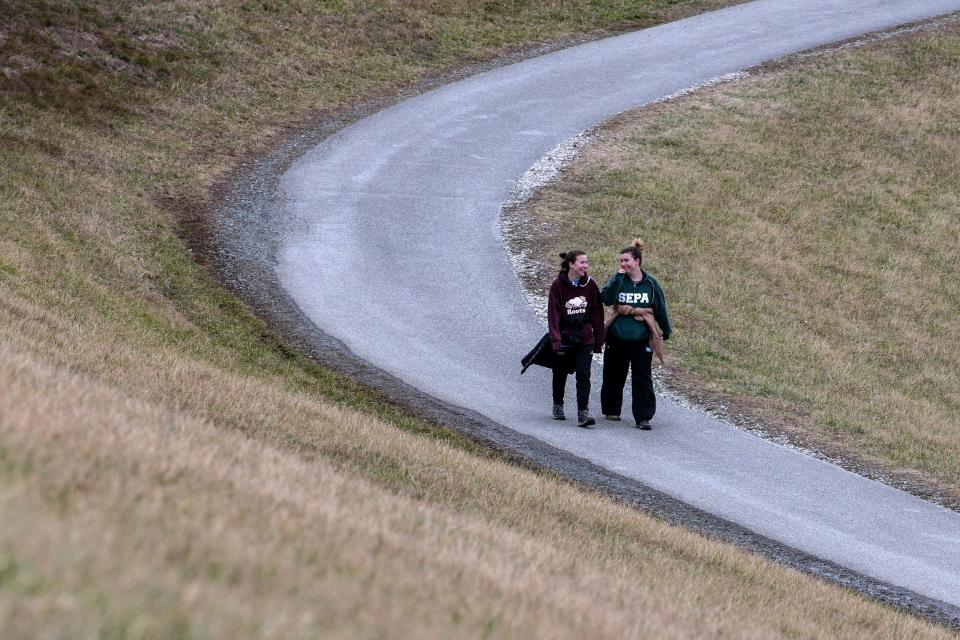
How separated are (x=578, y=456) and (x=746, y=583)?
14.8 feet

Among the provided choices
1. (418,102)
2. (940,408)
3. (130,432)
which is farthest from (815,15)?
(130,432)

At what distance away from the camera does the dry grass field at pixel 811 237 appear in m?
16.8

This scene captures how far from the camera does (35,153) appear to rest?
21.8 meters

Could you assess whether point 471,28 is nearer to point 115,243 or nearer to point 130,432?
point 115,243

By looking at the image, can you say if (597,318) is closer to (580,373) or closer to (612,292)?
(612,292)

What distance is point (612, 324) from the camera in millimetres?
14773

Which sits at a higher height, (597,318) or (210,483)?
(210,483)

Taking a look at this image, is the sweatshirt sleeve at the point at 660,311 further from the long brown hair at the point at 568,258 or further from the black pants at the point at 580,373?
the long brown hair at the point at 568,258

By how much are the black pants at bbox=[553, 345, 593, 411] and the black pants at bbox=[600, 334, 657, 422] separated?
16.8 inches

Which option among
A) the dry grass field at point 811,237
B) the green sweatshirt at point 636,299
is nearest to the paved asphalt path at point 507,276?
the dry grass field at point 811,237

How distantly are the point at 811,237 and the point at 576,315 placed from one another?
39.1ft

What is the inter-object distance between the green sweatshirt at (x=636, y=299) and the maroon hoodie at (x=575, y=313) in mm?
205

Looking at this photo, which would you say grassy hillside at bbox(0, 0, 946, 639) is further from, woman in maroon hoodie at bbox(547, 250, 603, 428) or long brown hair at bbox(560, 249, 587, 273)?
long brown hair at bbox(560, 249, 587, 273)

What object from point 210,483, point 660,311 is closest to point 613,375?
point 660,311
